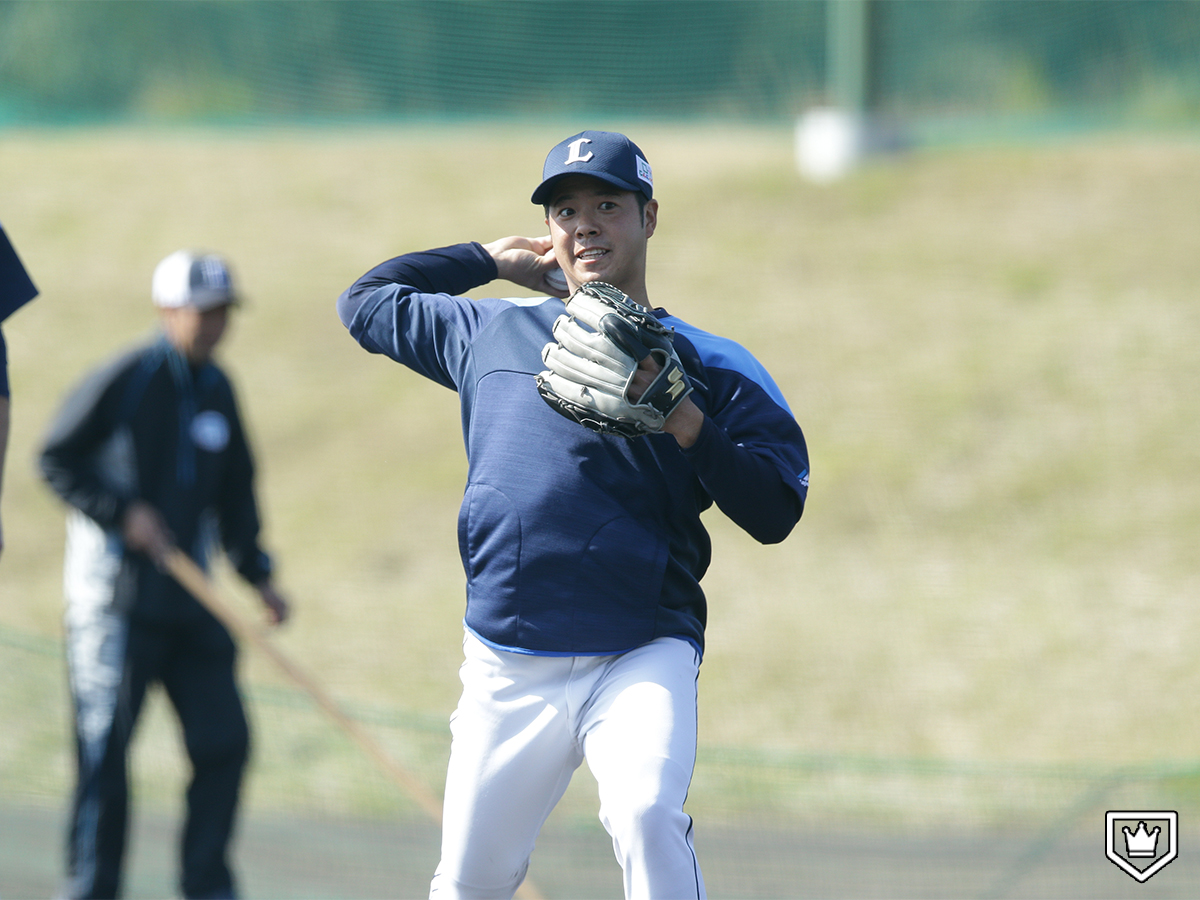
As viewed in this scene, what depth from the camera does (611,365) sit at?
2.72 metres

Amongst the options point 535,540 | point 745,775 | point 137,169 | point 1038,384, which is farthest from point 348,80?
point 535,540

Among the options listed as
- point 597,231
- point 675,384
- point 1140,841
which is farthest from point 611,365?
point 1140,841

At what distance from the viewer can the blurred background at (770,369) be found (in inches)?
274

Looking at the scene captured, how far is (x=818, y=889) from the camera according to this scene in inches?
243

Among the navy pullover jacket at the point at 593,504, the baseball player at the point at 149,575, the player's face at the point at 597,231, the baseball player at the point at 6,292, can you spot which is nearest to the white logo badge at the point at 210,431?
the baseball player at the point at 149,575

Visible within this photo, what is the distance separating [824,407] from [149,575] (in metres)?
7.13

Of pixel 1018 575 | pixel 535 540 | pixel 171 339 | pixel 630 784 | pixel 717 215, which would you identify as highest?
pixel 717 215

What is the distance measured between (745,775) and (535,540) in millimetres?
4569

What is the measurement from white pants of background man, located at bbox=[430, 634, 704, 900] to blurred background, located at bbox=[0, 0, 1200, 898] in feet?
10.3

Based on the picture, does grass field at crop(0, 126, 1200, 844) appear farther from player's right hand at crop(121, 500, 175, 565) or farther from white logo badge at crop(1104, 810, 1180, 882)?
player's right hand at crop(121, 500, 175, 565)

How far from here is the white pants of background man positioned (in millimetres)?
2818

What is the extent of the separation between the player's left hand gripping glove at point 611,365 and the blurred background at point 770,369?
152 inches

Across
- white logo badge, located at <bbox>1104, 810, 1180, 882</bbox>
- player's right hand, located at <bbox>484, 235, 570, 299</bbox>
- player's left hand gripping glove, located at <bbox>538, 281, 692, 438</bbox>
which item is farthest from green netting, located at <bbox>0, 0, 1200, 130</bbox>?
player's left hand gripping glove, located at <bbox>538, 281, 692, 438</bbox>

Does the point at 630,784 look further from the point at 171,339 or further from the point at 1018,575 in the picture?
the point at 1018,575
